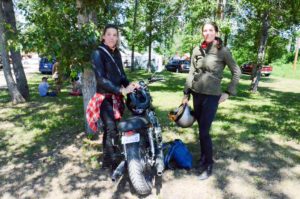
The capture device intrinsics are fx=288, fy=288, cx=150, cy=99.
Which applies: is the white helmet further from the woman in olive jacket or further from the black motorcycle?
the black motorcycle

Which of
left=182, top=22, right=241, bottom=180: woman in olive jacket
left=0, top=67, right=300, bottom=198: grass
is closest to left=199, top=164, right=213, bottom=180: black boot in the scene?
left=182, top=22, right=241, bottom=180: woman in olive jacket

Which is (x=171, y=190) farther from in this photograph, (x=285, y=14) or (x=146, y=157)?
(x=285, y=14)

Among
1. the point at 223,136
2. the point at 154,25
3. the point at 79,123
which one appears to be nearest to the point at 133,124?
the point at 223,136

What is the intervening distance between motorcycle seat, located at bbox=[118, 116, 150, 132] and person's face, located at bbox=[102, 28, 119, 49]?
1217 millimetres

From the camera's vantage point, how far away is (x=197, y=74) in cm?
448

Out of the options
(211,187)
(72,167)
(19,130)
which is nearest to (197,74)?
(211,187)

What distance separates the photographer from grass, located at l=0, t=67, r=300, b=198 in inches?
196

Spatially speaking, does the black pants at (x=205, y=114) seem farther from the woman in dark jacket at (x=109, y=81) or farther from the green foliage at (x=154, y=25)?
the green foliage at (x=154, y=25)

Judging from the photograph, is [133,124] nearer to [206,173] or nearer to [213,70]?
[213,70]

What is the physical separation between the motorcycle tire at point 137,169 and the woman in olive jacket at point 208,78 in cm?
106

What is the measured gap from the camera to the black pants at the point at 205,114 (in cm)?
436

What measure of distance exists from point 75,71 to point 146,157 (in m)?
2.09

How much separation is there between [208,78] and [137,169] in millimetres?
1681

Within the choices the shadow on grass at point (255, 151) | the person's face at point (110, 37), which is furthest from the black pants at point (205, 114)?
the person's face at point (110, 37)
